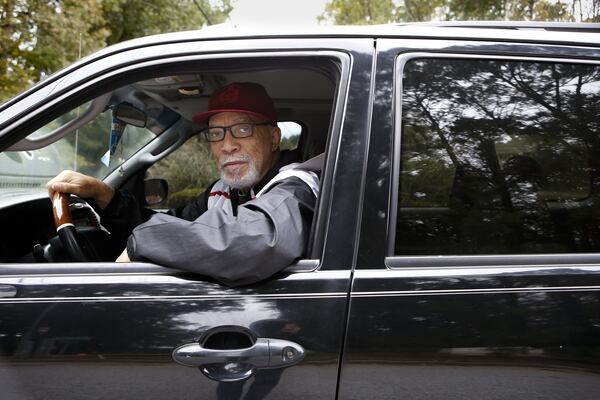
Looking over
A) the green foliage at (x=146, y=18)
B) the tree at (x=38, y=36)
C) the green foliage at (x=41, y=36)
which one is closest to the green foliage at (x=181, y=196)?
the green foliage at (x=41, y=36)

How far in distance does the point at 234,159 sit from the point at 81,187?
0.63 metres

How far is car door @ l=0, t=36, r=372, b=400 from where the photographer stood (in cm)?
147

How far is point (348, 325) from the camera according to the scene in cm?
149

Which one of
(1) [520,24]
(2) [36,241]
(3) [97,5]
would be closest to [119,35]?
(3) [97,5]

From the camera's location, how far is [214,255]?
1.53 meters

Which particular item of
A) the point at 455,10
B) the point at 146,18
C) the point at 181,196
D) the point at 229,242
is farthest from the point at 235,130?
the point at 146,18

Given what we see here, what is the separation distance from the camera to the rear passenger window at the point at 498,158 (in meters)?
1.59

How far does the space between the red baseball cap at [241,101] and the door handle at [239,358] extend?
1.22 meters

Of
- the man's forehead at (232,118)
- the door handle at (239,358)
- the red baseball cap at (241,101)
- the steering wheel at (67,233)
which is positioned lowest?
the door handle at (239,358)

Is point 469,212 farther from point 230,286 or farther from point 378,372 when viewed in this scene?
point 230,286

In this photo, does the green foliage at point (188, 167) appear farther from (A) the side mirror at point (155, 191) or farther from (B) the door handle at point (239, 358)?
(B) the door handle at point (239, 358)

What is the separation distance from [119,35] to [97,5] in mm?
6830

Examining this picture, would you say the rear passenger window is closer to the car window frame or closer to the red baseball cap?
the car window frame

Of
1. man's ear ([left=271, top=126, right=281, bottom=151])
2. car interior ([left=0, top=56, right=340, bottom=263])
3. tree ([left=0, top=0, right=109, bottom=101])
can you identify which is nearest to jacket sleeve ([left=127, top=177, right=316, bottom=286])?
car interior ([left=0, top=56, right=340, bottom=263])
